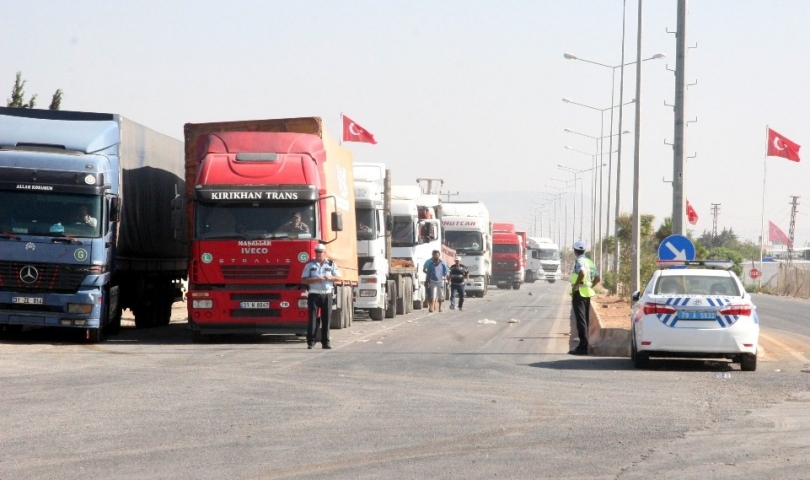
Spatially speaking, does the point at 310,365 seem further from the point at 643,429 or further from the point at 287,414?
the point at 643,429

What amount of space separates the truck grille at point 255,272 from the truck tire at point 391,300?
40.6 feet

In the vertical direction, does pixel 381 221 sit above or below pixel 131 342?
above

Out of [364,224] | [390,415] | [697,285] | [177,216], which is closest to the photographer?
[390,415]

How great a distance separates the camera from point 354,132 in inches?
1871

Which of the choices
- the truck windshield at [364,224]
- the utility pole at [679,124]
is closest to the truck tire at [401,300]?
the truck windshield at [364,224]

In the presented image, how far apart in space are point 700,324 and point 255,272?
838 centimetres

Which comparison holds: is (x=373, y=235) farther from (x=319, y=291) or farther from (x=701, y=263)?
(x=701, y=263)

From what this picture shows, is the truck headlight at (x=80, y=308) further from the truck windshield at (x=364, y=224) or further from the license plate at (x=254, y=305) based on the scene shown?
the truck windshield at (x=364, y=224)

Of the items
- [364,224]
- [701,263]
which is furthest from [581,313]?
[364,224]

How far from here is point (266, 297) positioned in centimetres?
2347

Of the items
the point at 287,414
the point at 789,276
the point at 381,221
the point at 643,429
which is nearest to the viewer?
the point at 643,429

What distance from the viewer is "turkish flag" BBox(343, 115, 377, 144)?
47219 millimetres

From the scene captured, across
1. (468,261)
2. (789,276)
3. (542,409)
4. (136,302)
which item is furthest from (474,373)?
(789,276)

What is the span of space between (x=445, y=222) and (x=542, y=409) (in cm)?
4318
